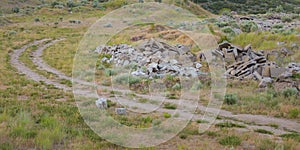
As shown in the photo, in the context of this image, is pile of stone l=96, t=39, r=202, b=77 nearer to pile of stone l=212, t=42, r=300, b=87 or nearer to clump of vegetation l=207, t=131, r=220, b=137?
pile of stone l=212, t=42, r=300, b=87

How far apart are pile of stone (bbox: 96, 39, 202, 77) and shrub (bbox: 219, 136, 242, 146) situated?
7.53 meters

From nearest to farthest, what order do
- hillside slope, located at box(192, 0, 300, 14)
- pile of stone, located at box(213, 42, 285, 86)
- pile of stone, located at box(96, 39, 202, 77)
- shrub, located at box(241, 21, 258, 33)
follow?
1. pile of stone, located at box(213, 42, 285, 86)
2. pile of stone, located at box(96, 39, 202, 77)
3. shrub, located at box(241, 21, 258, 33)
4. hillside slope, located at box(192, 0, 300, 14)

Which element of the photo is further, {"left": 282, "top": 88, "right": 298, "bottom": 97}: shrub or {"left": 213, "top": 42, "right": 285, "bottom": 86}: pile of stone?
{"left": 213, "top": 42, "right": 285, "bottom": 86}: pile of stone

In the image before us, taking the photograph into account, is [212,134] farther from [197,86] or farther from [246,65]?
[246,65]

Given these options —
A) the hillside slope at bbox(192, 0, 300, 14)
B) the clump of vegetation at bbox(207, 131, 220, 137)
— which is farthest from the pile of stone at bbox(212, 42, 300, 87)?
the hillside slope at bbox(192, 0, 300, 14)

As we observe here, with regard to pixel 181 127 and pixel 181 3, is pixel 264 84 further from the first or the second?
pixel 181 3

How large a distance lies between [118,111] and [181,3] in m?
47.7

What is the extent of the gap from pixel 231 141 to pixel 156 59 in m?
10.5

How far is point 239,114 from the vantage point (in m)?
9.42

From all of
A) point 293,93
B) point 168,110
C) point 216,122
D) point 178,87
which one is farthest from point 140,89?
point 293,93

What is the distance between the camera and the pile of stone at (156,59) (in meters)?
15.0

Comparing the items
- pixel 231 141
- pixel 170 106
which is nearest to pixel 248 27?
pixel 170 106

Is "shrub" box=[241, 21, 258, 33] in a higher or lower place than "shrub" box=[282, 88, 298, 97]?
higher

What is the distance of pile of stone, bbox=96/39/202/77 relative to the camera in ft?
49.3
